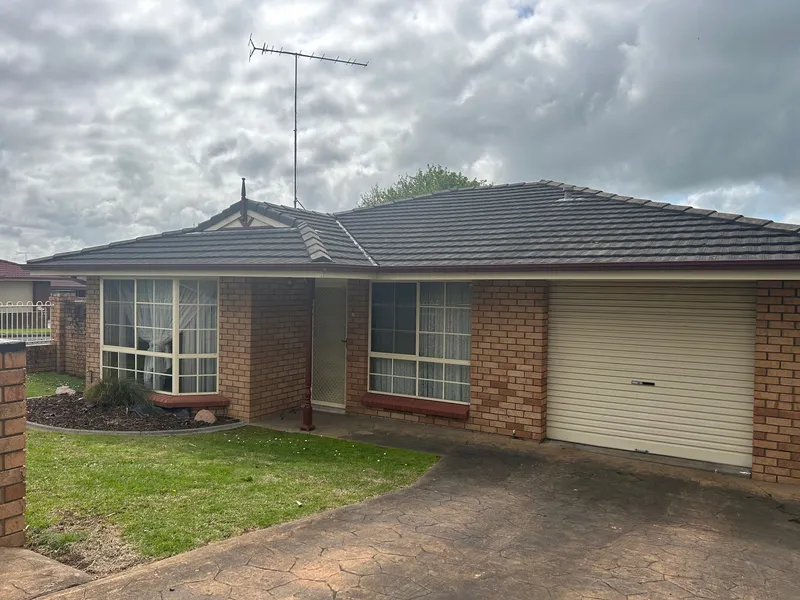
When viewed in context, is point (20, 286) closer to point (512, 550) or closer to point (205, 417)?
point (205, 417)

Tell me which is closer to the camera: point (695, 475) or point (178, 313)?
point (695, 475)

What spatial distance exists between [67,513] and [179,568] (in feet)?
5.56

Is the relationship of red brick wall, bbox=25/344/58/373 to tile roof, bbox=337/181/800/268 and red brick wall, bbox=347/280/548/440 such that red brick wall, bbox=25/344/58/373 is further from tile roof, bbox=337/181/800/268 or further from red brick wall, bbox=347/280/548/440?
red brick wall, bbox=347/280/548/440

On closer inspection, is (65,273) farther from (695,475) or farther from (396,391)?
(695,475)

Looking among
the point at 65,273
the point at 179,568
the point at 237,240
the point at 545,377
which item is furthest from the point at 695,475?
the point at 65,273

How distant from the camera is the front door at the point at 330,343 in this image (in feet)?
34.9

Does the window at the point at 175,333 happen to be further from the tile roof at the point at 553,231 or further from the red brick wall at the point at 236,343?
the tile roof at the point at 553,231

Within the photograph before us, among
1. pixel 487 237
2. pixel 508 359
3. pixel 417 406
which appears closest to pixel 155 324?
pixel 417 406

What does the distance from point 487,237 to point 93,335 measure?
751 cm

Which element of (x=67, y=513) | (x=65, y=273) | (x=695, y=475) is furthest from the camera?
(x=65, y=273)

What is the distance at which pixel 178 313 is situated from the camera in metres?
9.84

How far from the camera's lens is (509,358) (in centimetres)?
876

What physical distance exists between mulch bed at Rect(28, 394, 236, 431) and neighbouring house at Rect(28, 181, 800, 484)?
38 cm

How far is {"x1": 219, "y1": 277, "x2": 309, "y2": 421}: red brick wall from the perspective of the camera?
9.65 meters
